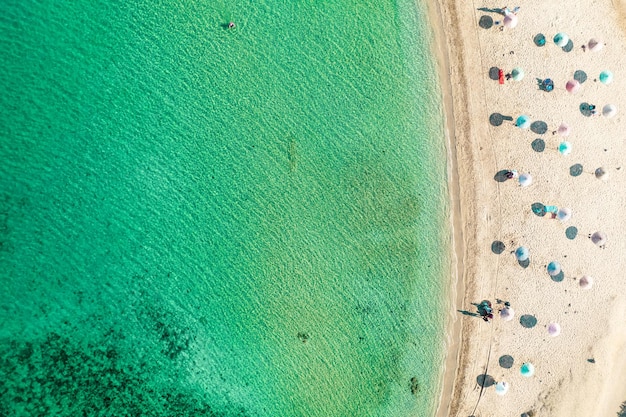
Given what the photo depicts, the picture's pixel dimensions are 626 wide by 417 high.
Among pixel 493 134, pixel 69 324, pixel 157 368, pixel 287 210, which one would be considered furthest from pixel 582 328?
pixel 69 324

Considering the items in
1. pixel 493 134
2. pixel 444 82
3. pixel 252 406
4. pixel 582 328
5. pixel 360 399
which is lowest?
pixel 252 406

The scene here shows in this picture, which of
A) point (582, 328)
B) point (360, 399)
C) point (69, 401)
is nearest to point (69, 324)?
point (69, 401)

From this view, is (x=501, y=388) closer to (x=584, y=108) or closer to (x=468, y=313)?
(x=468, y=313)

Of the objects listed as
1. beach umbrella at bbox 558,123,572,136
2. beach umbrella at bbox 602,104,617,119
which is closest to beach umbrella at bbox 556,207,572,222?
beach umbrella at bbox 558,123,572,136

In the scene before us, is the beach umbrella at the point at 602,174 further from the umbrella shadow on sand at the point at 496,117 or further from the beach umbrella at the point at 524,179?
the umbrella shadow on sand at the point at 496,117

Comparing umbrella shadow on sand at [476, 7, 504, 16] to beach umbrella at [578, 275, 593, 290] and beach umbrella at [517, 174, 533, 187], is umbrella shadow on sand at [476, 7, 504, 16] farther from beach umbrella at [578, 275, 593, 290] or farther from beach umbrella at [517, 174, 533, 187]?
beach umbrella at [578, 275, 593, 290]

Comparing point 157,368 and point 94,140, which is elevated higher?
point 94,140

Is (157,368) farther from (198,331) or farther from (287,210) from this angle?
(287,210)
